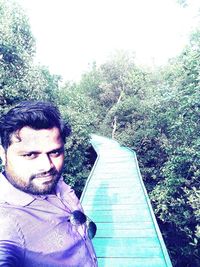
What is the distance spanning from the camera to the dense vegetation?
842cm

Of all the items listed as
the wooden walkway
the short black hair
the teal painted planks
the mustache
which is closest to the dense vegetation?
the wooden walkway

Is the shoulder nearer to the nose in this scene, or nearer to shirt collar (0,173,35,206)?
shirt collar (0,173,35,206)

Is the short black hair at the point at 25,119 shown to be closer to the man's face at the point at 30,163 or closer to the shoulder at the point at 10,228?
the man's face at the point at 30,163

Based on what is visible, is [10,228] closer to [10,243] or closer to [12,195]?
[10,243]

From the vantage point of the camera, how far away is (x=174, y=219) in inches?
360

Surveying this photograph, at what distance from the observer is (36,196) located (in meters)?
1.59

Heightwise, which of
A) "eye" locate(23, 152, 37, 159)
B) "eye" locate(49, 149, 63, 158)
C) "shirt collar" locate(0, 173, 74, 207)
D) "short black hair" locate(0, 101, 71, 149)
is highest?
"short black hair" locate(0, 101, 71, 149)

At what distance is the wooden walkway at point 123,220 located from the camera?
165 inches

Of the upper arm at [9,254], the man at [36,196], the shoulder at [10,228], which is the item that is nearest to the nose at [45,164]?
the man at [36,196]

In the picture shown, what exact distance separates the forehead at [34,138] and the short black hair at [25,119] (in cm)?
2

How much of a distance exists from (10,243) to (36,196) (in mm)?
339

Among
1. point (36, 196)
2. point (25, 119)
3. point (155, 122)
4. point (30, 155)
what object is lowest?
point (155, 122)

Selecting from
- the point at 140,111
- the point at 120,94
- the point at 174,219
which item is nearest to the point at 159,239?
the point at 174,219

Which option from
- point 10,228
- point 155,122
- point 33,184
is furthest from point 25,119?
point 155,122
